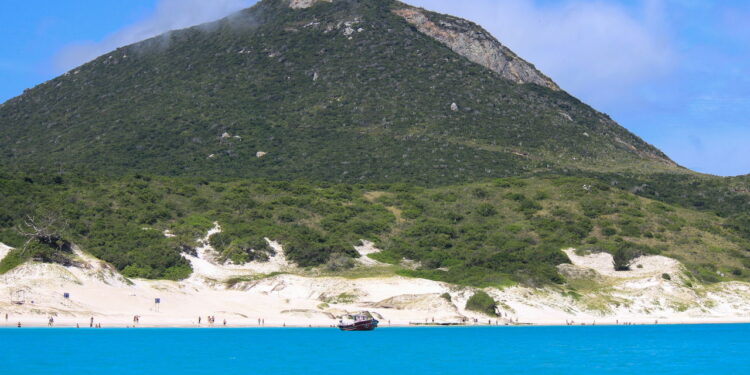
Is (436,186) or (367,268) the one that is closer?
(367,268)

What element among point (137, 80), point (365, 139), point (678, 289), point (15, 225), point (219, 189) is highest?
point (137, 80)

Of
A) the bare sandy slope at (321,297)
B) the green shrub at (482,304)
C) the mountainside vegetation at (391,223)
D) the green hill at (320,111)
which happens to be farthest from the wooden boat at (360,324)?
the green hill at (320,111)

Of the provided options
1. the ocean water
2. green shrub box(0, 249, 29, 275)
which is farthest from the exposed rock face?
green shrub box(0, 249, 29, 275)

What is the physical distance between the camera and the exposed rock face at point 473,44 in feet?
625

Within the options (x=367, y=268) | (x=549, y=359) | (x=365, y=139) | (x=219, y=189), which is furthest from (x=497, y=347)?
(x=365, y=139)

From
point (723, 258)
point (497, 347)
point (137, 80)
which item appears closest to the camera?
point (497, 347)

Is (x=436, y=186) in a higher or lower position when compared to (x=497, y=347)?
higher

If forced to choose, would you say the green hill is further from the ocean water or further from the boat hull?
the ocean water

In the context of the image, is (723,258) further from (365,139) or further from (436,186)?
(365,139)

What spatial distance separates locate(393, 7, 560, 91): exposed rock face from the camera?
7505 inches

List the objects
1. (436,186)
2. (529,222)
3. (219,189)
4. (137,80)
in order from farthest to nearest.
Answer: (137,80), (436,186), (219,189), (529,222)

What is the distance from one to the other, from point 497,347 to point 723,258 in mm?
52837

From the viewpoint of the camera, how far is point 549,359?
52656 mm

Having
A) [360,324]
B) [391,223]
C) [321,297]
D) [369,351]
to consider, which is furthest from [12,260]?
[391,223]
